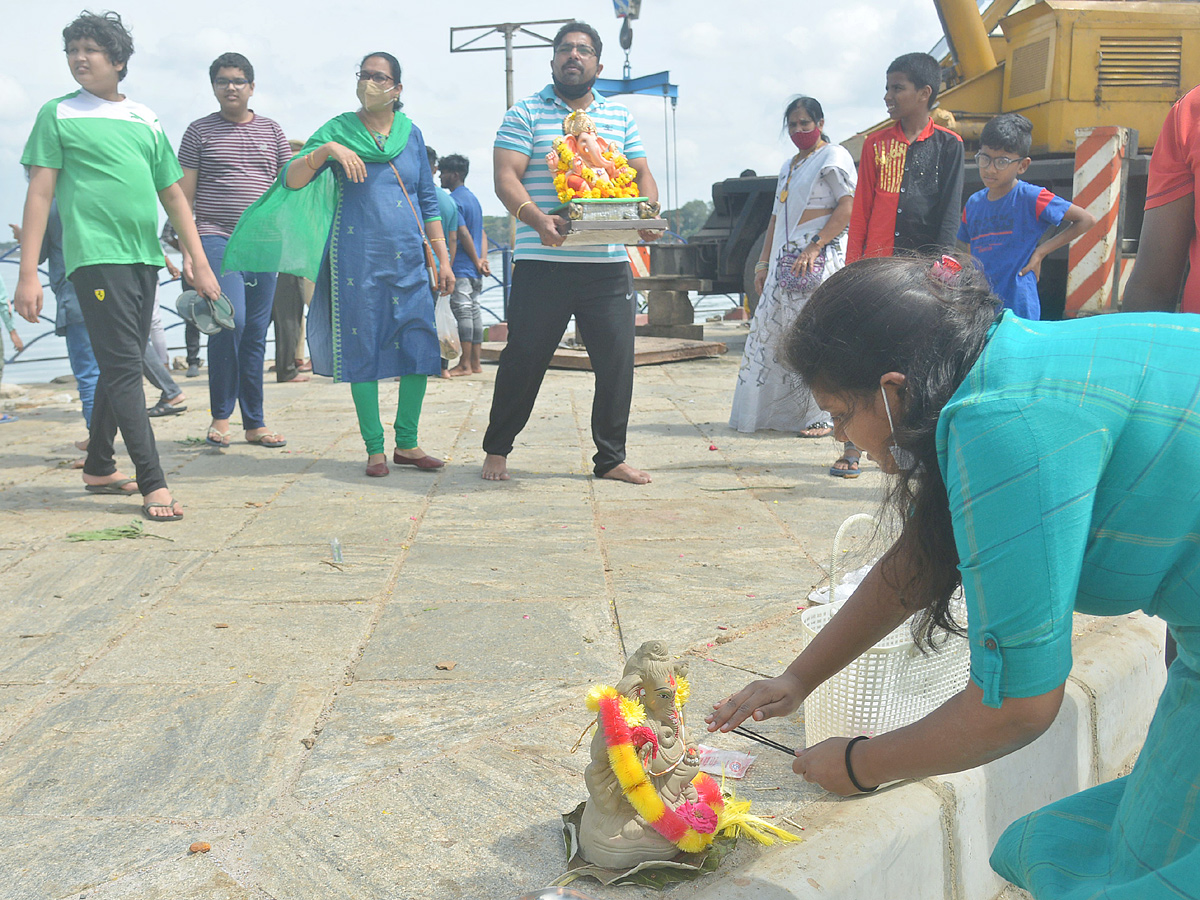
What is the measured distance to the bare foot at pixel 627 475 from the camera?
513 cm

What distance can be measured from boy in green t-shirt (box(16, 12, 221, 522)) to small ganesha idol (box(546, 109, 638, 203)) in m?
1.77

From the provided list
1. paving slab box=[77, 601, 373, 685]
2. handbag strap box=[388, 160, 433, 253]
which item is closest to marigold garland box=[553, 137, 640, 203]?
handbag strap box=[388, 160, 433, 253]

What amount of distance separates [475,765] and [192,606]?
1.53 metres

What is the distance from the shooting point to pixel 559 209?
4.96 m

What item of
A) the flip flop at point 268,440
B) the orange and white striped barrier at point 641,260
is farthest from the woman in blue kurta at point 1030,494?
the orange and white striped barrier at point 641,260

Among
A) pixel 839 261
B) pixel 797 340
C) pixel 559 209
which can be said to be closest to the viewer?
pixel 797 340

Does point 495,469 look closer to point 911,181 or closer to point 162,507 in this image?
point 162,507

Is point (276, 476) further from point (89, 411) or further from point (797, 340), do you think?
point (797, 340)

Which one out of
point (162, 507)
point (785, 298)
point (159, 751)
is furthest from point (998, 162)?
point (159, 751)

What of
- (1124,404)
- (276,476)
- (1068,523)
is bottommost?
(276,476)

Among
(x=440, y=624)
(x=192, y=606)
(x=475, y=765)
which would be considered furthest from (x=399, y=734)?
(x=192, y=606)

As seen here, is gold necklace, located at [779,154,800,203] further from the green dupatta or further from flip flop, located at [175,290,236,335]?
flip flop, located at [175,290,236,335]

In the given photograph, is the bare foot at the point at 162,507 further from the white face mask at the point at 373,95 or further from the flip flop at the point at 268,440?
the white face mask at the point at 373,95

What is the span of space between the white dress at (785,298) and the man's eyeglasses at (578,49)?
4.98ft
